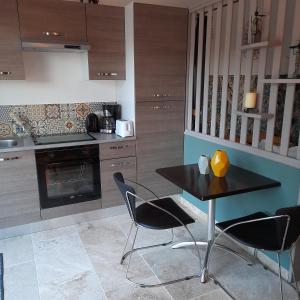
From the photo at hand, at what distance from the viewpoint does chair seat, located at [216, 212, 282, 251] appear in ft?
5.83

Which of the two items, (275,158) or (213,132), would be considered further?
(213,132)

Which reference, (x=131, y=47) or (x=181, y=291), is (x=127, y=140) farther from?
(x=181, y=291)

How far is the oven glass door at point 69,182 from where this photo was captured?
278cm

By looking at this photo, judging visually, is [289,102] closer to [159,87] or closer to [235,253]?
[235,253]

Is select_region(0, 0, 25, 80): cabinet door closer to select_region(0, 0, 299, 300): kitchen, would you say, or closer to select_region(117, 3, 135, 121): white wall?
select_region(0, 0, 299, 300): kitchen

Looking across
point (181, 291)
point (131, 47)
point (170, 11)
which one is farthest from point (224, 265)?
point (170, 11)

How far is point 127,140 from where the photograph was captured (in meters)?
3.00

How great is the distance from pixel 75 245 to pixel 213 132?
1664mm

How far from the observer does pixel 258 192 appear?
2.32 m

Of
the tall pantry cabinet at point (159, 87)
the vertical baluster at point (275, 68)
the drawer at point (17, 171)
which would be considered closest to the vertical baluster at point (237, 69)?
the vertical baluster at point (275, 68)

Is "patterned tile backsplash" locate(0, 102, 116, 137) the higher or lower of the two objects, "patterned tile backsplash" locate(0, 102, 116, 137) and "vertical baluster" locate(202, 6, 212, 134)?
the lower

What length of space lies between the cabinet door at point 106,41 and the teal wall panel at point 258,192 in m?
1.17

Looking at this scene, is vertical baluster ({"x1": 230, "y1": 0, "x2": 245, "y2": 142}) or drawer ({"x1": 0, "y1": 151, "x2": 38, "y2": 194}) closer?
vertical baluster ({"x1": 230, "y1": 0, "x2": 245, "y2": 142})

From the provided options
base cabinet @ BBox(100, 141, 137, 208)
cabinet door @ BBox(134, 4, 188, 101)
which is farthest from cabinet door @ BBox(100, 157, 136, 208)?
cabinet door @ BBox(134, 4, 188, 101)
